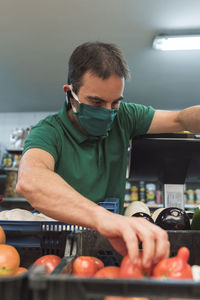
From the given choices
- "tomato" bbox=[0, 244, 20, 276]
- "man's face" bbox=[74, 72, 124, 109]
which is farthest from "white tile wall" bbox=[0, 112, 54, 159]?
"tomato" bbox=[0, 244, 20, 276]

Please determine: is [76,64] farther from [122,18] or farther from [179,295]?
[122,18]

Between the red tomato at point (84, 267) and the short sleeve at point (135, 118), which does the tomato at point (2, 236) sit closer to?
the red tomato at point (84, 267)

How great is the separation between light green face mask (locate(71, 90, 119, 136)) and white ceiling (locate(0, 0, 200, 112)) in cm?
214

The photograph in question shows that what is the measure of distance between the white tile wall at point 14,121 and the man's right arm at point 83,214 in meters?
6.01

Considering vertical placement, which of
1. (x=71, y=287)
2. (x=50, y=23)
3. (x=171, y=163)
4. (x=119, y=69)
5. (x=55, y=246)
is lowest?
(x=55, y=246)

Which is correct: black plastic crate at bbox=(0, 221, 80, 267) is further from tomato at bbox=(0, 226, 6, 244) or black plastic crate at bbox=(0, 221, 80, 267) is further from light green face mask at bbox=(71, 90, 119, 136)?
light green face mask at bbox=(71, 90, 119, 136)

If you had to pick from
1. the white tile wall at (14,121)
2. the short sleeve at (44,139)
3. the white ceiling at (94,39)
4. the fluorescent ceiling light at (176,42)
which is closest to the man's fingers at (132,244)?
the short sleeve at (44,139)

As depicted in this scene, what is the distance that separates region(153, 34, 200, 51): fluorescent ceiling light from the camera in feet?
11.4

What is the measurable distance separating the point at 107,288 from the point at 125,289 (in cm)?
3

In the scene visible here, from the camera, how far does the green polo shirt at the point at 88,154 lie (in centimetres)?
138

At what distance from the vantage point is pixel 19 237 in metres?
0.97

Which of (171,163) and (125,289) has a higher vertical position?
(171,163)

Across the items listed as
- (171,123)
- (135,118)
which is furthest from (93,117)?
(171,123)

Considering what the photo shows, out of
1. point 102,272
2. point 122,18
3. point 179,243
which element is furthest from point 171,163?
point 122,18
